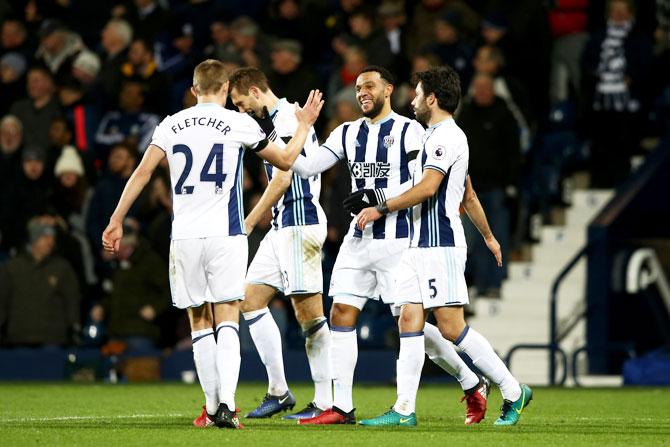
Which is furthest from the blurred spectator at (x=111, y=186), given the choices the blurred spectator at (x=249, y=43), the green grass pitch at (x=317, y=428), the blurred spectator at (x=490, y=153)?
the blurred spectator at (x=490, y=153)

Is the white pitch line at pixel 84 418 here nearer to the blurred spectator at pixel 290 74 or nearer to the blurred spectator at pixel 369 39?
the blurred spectator at pixel 290 74

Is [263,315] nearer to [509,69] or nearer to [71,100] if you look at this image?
A: [509,69]

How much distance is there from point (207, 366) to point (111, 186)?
7.98 meters

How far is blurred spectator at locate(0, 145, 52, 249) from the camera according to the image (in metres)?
18.3

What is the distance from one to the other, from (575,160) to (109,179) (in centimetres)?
505

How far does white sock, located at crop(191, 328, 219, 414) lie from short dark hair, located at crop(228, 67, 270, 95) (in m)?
1.88

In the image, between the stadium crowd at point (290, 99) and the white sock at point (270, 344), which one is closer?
the white sock at point (270, 344)

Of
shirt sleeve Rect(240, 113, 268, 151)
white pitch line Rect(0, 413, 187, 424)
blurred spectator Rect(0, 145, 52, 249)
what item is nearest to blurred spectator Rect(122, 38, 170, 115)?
blurred spectator Rect(0, 145, 52, 249)

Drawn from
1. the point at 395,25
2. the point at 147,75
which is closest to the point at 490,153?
the point at 395,25

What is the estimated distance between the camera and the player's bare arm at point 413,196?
9.99m

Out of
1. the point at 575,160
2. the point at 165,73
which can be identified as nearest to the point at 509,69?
the point at 575,160

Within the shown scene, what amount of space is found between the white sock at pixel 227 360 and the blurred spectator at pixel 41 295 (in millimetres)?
7530

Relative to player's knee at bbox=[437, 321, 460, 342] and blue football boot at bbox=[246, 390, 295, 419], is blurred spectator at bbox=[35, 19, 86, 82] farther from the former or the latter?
player's knee at bbox=[437, 321, 460, 342]

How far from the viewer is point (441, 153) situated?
10.0 m
